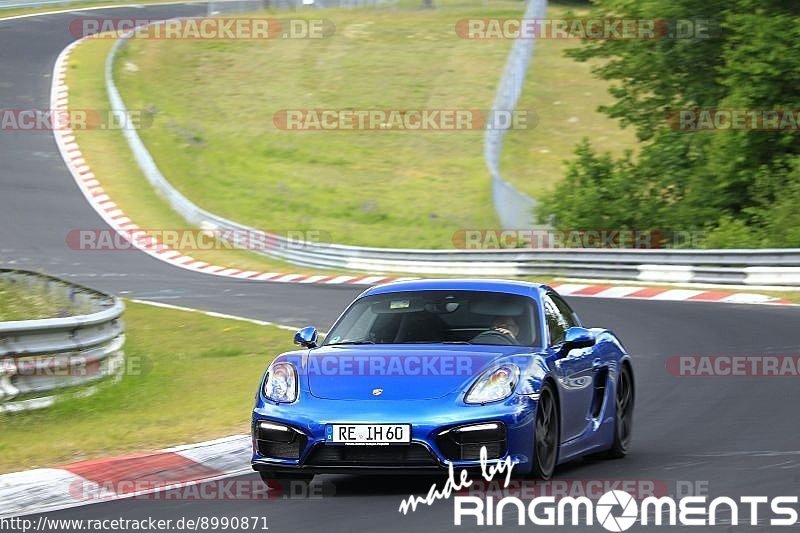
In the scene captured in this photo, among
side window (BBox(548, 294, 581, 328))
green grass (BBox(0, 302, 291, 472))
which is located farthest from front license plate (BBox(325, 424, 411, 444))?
green grass (BBox(0, 302, 291, 472))

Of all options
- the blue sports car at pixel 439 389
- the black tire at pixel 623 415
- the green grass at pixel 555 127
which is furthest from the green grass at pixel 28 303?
the green grass at pixel 555 127

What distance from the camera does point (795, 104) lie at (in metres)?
27.3

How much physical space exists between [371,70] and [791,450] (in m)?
43.7

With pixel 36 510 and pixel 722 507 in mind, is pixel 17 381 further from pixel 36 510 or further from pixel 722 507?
pixel 722 507

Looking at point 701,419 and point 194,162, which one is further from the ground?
point 701,419

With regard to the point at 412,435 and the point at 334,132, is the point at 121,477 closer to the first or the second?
the point at 412,435

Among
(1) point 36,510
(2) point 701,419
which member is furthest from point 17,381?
(2) point 701,419

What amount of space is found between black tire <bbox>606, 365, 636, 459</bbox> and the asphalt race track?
0.11m

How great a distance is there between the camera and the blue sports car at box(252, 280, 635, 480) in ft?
25.6

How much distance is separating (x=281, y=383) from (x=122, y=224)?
27.5 meters

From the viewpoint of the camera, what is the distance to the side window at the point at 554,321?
9.07 metres

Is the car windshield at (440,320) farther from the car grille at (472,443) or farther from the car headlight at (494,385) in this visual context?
the car grille at (472,443)

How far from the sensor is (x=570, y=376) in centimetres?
887

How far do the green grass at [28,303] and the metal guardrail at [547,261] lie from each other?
39.2 feet
